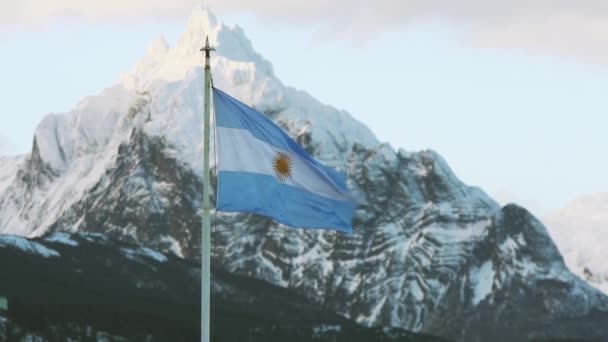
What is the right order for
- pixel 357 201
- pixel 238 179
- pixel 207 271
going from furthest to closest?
pixel 357 201 → pixel 238 179 → pixel 207 271

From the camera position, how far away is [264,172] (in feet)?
313

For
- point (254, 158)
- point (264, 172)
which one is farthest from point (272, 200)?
point (254, 158)

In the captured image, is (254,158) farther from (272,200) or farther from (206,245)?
(206,245)

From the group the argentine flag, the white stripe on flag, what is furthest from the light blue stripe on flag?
the white stripe on flag

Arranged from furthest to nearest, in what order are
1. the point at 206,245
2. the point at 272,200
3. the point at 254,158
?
the point at 272,200 → the point at 254,158 → the point at 206,245

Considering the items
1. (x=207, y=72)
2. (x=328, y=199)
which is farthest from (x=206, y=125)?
(x=328, y=199)

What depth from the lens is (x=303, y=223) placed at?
315ft

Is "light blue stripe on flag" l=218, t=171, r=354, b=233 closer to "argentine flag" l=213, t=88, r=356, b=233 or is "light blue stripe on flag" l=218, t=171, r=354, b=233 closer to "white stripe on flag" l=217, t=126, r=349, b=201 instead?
"argentine flag" l=213, t=88, r=356, b=233

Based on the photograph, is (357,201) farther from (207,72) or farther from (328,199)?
(207,72)

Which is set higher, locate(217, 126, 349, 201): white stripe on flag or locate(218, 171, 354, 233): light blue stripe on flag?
locate(217, 126, 349, 201): white stripe on flag

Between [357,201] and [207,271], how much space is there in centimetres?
1518

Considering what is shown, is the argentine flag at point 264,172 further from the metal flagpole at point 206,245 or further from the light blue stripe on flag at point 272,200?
the metal flagpole at point 206,245

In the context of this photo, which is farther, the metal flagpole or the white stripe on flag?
the white stripe on flag

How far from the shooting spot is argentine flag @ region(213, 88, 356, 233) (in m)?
94.2
